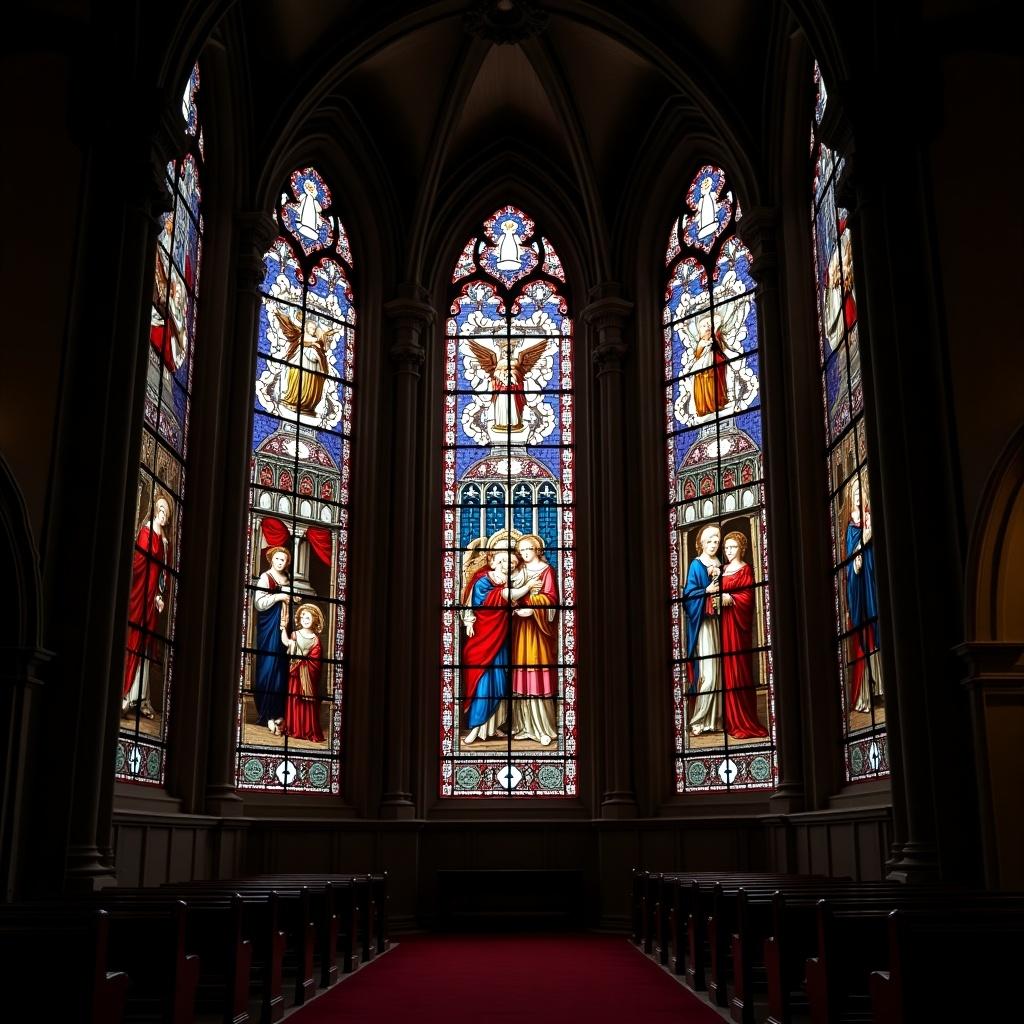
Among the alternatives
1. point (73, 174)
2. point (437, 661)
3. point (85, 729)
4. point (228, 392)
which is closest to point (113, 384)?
point (73, 174)

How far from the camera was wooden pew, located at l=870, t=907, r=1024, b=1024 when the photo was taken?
14.9 ft

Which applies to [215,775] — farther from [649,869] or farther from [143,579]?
[649,869]

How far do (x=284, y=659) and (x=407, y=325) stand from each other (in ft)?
15.6

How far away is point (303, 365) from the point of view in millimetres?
16047

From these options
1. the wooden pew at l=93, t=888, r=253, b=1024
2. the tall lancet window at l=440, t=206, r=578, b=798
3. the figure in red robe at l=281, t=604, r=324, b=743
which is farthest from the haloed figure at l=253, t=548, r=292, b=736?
the wooden pew at l=93, t=888, r=253, b=1024

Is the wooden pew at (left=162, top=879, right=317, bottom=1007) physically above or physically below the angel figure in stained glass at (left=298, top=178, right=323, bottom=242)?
below

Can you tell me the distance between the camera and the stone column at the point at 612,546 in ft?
49.8

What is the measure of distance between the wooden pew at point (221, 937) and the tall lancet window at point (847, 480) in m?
6.73

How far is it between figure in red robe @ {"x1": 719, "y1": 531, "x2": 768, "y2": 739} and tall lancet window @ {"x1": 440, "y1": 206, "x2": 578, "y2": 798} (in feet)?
6.84

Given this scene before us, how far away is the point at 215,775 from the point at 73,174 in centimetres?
658

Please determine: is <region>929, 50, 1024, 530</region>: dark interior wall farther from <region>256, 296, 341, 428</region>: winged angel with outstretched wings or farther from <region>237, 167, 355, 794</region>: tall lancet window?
<region>256, 296, 341, 428</region>: winged angel with outstretched wings

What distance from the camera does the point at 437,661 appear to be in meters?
16.0

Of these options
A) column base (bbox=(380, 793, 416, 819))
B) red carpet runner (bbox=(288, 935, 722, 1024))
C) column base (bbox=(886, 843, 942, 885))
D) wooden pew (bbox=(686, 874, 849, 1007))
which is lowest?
red carpet runner (bbox=(288, 935, 722, 1024))

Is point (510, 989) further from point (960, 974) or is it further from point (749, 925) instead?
point (960, 974)
